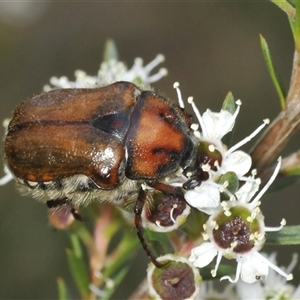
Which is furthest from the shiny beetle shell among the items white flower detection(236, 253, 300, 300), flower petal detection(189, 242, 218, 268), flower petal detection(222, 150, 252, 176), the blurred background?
the blurred background

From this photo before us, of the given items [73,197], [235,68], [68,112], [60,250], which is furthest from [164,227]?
[235,68]

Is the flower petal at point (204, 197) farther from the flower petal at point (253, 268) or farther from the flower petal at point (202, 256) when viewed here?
the flower petal at point (253, 268)

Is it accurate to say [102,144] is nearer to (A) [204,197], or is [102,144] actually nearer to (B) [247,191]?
(A) [204,197]

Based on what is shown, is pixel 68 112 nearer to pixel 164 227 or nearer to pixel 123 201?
pixel 123 201

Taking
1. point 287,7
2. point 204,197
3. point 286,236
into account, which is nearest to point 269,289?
point 286,236

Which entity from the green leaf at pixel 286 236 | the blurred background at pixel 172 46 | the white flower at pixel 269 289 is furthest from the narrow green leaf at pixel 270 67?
the blurred background at pixel 172 46

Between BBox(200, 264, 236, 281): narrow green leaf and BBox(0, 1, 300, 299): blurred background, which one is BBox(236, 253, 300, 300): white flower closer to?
BBox(200, 264, 236, 281): narrow green leaf
